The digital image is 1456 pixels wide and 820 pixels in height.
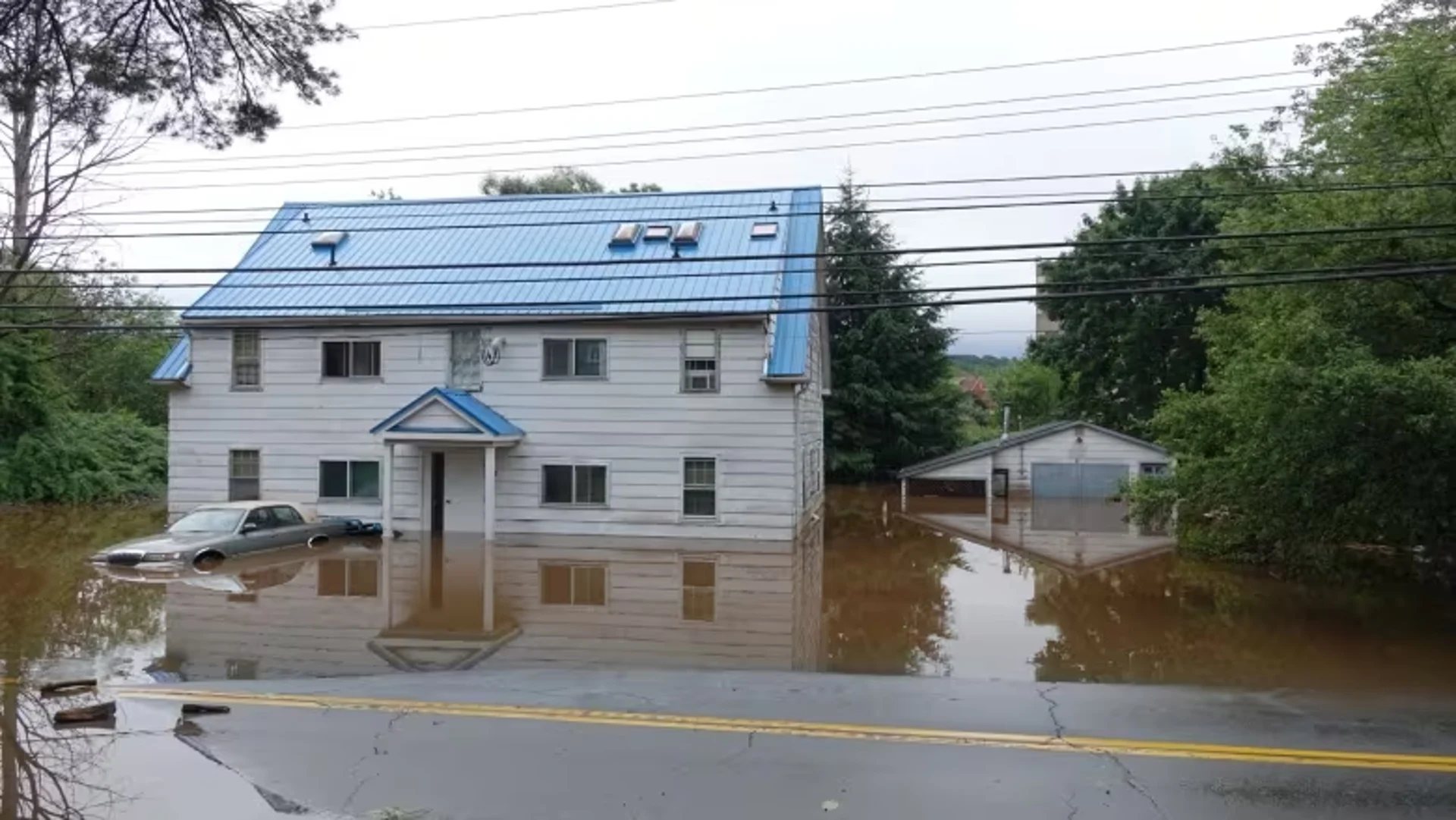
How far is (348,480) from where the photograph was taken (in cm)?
2422

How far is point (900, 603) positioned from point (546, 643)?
5813 mm

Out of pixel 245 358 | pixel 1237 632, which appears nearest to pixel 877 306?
pixel 1237 632

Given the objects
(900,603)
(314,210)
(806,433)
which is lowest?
(900,603)

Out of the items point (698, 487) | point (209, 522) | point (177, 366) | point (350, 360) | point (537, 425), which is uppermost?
point (350, 360)

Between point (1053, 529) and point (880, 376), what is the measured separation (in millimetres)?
15280

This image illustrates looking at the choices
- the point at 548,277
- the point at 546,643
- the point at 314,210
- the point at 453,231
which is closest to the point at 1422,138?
the point at 546,643

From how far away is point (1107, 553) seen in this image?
2256 centimetres

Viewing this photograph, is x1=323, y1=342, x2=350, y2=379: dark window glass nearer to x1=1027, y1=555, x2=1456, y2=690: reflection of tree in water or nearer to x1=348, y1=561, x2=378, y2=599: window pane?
x1=348, y1=561, x2=378, y2=599: window pane

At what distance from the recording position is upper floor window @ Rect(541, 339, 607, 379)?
23.4 metres

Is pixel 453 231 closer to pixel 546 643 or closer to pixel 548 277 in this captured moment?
pixel 548 277

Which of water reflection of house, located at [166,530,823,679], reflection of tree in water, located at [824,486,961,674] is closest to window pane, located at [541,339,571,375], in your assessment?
water reflection of house, located at [166,530,823,679]

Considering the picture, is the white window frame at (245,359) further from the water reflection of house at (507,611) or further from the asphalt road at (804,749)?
the asphalt road at (804,749)

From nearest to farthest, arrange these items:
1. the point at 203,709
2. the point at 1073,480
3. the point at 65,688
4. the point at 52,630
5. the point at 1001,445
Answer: the point at 203,709
the point at 65,688
the point at 52,630
the point at 1073,480
the point at 1001,445

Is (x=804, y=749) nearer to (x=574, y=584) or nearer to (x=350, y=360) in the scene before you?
(x=574, y=584)
